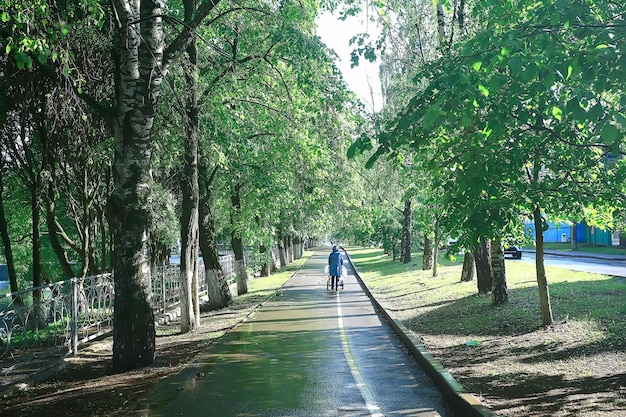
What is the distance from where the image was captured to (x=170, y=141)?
13367 mm

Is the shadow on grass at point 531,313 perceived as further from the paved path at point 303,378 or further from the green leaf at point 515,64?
the green leaf at point 515,64

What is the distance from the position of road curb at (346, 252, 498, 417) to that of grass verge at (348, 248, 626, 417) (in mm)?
182

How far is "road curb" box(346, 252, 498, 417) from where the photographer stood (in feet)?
21.2

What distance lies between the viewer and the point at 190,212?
45.6 feet

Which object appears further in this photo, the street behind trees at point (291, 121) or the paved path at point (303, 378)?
the paved path at point (303, 378)

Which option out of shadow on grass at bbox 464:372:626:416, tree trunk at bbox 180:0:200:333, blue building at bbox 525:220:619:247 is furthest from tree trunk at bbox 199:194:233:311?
blue building at bbox 525:220:619:247

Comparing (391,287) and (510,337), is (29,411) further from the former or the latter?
(391,287)

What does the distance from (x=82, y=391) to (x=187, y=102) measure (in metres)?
7.15

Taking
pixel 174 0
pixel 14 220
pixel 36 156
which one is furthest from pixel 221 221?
pixel 174 0

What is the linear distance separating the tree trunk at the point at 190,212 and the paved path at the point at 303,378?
1264mm

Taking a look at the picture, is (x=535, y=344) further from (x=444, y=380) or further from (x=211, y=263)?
(x=211, y=263)

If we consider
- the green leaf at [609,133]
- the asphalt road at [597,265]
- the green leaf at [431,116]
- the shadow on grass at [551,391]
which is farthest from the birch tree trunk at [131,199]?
the asphalt road at [597,265]

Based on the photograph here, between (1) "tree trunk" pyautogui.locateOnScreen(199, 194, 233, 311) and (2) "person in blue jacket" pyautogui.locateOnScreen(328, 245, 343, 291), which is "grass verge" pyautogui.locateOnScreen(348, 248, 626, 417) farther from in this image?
(2) "person in blue jacket" pyautogui.locateOnScreen(328, 245, 343, 291)

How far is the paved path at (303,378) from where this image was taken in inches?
277
